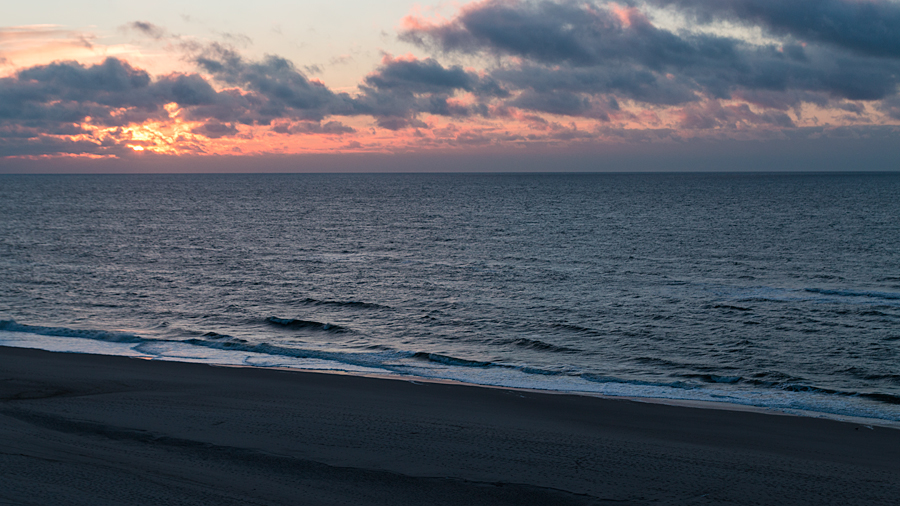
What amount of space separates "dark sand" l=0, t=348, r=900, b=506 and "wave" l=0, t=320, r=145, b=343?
573cm

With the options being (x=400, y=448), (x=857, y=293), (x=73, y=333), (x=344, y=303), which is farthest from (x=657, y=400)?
(x=857, y=293)

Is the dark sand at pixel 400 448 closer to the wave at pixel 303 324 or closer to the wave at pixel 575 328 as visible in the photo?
the wave at pixel 575 328

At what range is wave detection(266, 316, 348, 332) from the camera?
2058 centimetres

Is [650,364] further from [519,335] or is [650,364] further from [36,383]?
[36,383]

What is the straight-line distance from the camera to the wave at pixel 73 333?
18.7 metres

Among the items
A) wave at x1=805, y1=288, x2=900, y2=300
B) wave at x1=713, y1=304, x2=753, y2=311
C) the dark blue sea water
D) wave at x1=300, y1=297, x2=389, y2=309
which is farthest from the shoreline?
wave at x1=805, y1=288, x2=900, y2=300

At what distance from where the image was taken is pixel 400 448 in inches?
349

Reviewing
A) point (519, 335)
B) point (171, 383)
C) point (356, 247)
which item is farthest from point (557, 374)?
point (356, 247)

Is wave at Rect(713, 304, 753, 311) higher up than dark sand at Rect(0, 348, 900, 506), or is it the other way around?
dark sand at Rect(0, 348, 900, 506)

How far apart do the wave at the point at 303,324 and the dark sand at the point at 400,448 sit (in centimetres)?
756

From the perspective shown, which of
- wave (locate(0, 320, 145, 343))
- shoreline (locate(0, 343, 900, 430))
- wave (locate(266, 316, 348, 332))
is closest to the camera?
shoreline (locate(0, 343, 900, 430))

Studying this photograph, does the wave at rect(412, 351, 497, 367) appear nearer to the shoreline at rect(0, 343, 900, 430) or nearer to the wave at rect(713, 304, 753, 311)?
the shoreline at rect(0, 343, 900, 430)

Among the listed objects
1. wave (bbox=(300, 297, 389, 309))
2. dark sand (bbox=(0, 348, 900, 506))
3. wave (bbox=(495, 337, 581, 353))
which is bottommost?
wave (bbox=(495, 337, 581, 353))

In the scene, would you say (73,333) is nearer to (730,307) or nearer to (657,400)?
(657,400)
